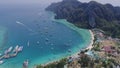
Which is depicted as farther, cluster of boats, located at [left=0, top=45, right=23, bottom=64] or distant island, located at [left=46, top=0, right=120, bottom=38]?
distant island, located at [left=46, top=0, right=120, bottom=38]

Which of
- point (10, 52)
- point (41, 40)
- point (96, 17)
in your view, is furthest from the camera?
point (96, 17)

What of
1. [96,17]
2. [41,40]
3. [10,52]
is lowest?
[41,40]

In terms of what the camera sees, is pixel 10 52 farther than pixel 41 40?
No

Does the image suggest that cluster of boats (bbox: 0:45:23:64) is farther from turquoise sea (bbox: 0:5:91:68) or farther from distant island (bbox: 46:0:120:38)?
distant island (bbox: 46:0:120:38)

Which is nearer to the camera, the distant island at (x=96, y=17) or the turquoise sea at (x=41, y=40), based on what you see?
the turquoise sea at (x=41, y=40)

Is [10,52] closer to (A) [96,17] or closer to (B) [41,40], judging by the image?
(B) [41,40]

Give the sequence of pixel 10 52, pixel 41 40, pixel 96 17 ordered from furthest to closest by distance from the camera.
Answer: pixel 96 17 → pixel 41 40 → pixel 10 52

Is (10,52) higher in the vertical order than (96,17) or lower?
lower

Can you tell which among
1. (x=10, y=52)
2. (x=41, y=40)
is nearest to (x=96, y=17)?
(x=41, y=40)

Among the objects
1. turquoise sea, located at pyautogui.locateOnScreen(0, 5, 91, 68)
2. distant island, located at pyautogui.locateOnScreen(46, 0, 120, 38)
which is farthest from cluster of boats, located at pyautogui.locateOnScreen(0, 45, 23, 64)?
distant island, located at pyautogui.locateOnScreen(46, 0, 120, 38)

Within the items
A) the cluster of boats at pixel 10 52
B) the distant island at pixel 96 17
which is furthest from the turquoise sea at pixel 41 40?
the distant island at pixel 96 17

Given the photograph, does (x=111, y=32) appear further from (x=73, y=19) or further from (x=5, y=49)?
(x=5, y=49)

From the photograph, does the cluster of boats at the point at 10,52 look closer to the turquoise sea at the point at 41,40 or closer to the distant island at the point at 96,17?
the turquoise sea at the point at 41,40
